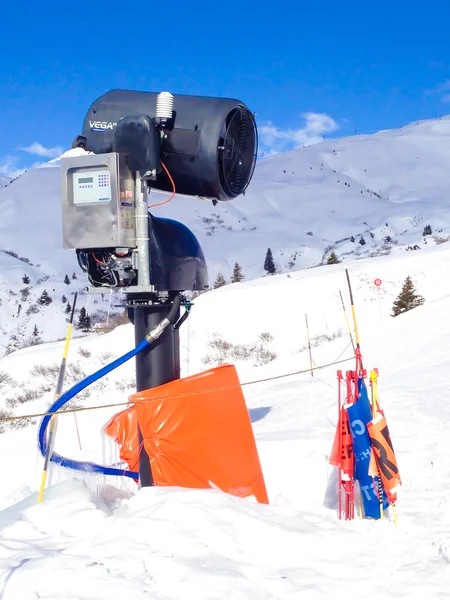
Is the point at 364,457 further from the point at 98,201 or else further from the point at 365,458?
the point at 98,201

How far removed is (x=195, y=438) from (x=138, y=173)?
2.03 metres

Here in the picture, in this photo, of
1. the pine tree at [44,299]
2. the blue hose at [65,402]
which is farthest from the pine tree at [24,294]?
the blue hose at [65,402]

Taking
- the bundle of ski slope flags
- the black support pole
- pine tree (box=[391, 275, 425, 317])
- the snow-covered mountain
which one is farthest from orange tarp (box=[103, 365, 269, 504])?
the snow-covered mountain

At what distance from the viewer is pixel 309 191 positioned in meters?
118

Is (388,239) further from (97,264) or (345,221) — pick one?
(97,264)

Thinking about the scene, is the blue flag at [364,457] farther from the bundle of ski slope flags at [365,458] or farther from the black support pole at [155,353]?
the black support pole at [155,353]

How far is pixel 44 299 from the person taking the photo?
65188 mm

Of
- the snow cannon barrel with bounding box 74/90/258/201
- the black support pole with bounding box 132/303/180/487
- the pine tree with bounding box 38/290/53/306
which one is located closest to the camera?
the snow cannon barrel with bounding box 74/90/258/201

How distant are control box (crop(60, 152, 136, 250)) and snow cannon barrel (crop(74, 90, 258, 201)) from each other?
26 cm

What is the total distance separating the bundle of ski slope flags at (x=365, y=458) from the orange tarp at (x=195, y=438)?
0.74m

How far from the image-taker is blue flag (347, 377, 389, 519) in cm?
463

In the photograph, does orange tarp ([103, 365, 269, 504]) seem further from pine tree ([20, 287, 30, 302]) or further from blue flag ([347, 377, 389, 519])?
pine tree ([20, 287, 30, 302])

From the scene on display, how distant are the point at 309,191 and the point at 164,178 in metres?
116

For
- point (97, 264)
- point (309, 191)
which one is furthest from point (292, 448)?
point (309, 191)
